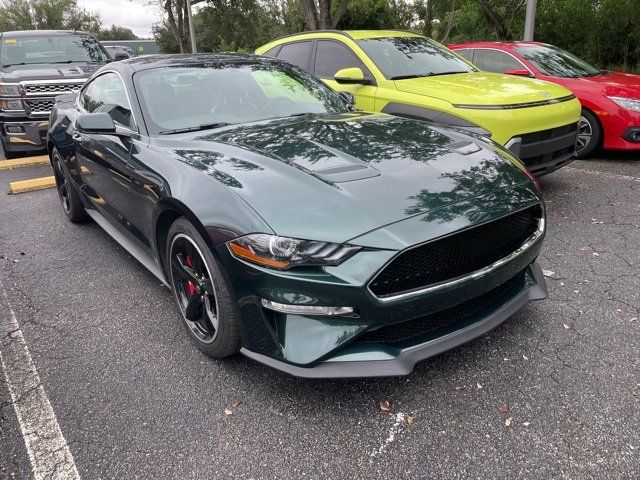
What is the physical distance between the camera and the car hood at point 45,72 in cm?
728

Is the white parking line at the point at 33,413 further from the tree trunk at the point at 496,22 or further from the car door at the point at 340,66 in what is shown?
the tree trunk at the point at 496,22

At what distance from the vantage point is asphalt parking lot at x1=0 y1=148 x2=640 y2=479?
6.35 feet

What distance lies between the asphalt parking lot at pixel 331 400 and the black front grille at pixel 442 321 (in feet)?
1.06

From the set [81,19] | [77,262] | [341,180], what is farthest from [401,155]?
[81,19]

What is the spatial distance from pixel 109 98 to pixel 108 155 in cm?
63

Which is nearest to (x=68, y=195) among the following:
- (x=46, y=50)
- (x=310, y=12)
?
(x=46, y=50)

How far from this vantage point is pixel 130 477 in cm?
191

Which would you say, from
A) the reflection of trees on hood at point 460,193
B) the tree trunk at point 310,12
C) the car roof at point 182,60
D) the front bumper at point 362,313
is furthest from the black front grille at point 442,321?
the tree trunk at point 310,12

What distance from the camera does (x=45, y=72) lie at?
296 inches

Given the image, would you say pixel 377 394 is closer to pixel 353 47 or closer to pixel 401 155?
pixel 401 155

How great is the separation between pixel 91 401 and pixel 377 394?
1388mm

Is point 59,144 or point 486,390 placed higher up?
point 59,144

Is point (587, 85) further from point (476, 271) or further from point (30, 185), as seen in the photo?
point (30, 185)

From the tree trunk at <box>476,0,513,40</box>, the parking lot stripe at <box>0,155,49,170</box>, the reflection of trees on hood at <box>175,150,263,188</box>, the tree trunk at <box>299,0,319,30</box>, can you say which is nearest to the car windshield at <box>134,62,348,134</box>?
the reflection of trees on hood at <box>175,150,263,188</box>
